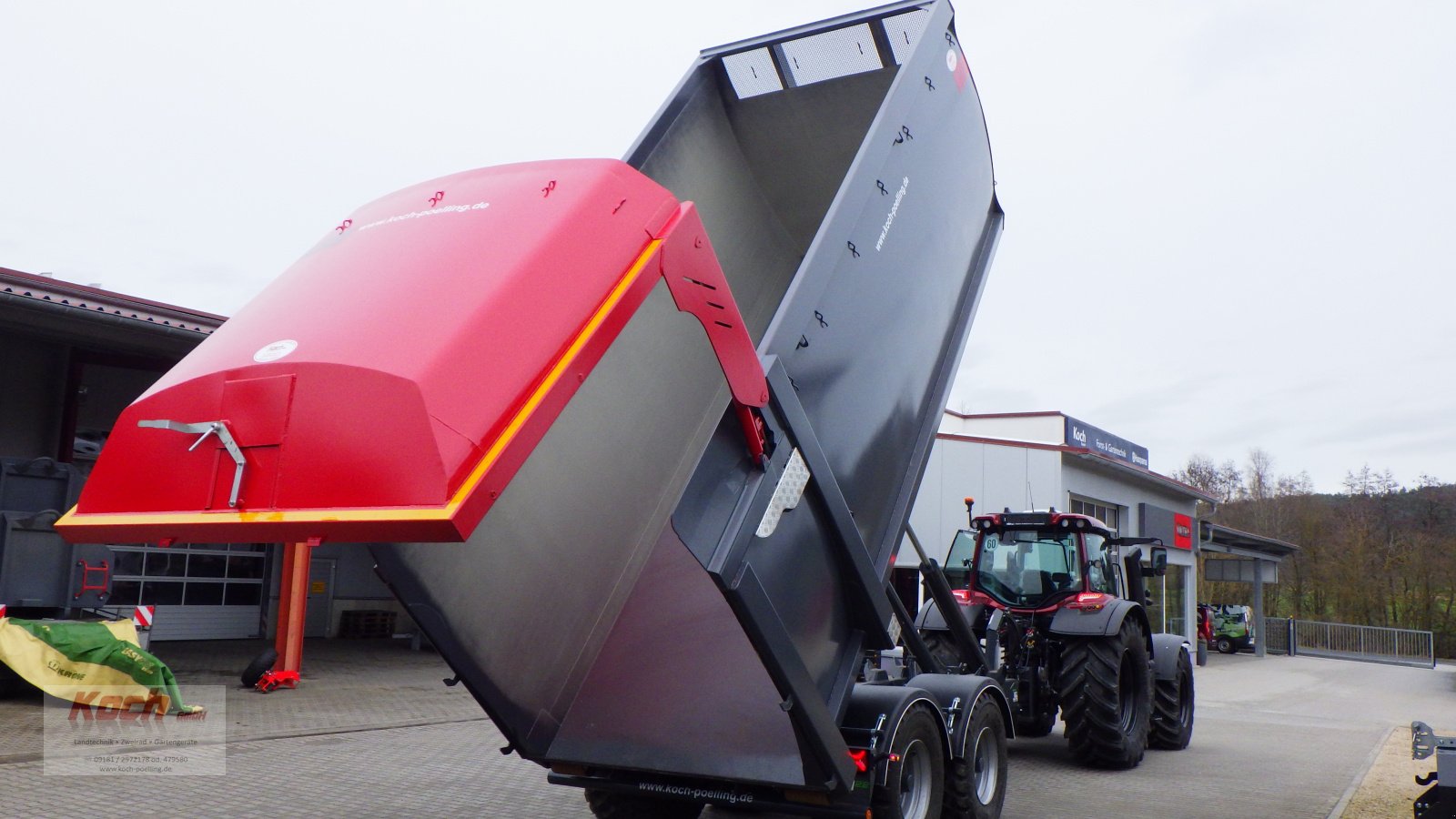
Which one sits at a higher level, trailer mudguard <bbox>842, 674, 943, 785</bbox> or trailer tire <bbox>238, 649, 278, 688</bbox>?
trailer mudguard <bbox>842, 674, 943, 785</bbox>

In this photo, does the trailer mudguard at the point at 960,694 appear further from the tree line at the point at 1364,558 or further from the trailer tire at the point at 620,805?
the tree line at the point at 1364,558

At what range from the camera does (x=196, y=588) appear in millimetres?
16266

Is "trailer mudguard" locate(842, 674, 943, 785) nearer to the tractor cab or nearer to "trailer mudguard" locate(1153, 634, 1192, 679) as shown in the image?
the tractor cab

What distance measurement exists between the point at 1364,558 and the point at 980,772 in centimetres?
3952

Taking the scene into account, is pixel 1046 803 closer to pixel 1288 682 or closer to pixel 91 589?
pixel 91 589

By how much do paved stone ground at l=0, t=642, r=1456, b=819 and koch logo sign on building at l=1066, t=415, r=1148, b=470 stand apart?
32.3 ft

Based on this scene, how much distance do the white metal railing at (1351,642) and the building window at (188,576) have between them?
1188 inches

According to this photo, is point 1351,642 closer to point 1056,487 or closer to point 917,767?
point 1056,487

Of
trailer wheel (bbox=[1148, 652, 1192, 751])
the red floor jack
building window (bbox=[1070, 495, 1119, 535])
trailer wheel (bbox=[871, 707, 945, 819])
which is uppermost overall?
building window (bbox=[1070, 495, 1119, 535])

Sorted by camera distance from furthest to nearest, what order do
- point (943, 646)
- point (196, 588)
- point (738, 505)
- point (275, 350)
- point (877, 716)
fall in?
point (196, 588) < point (943, 646) < point (877, 716) < point (738, 505) < point (275, 350)

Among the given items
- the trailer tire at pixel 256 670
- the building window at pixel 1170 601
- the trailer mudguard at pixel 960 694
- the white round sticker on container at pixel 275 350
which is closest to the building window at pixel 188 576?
the trailer tire at pixel 256 670

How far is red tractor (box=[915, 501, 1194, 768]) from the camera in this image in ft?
26.5

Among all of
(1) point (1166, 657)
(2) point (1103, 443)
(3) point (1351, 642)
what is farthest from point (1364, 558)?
(1) point (1166, 657)

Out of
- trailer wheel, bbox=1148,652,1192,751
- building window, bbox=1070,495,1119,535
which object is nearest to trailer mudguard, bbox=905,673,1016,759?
trailer wheel, bbox=1148,652,1192,751
